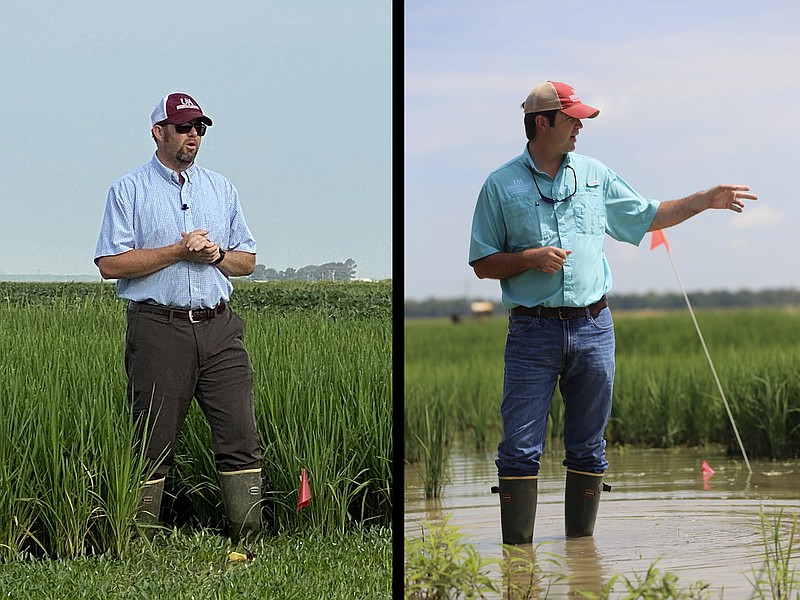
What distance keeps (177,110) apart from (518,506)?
7.19 ft

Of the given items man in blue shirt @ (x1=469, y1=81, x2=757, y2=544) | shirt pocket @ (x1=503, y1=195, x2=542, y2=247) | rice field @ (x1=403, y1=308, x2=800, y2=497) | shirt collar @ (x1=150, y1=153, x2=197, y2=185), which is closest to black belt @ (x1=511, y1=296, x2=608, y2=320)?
man in blue shirt @ (x1=469, y1=81, x2=757, y2=544)

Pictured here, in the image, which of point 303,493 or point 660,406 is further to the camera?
point 660,406

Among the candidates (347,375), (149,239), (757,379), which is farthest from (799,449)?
(149,239)

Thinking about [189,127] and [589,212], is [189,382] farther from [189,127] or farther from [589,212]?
[589,212]

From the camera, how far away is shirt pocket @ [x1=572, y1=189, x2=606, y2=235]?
15.9 feet

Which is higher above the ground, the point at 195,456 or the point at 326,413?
the point at 326,413

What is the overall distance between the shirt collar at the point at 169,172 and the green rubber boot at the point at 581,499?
79.5 inches

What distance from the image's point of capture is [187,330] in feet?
16.8

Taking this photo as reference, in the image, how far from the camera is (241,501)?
5297mm

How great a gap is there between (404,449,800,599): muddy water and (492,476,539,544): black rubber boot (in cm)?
8

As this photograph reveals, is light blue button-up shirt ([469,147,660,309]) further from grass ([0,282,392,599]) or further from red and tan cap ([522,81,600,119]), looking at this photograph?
grass ([0,282,392,599])

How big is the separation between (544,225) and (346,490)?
1.58m

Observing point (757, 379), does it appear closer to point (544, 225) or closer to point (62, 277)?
point (544, 225)

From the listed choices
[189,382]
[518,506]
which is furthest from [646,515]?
[189,382]
